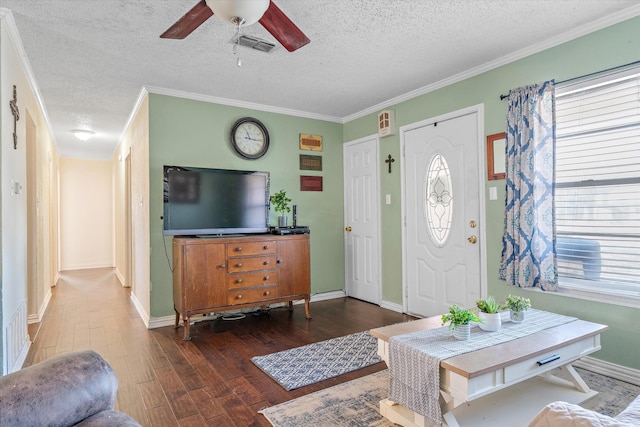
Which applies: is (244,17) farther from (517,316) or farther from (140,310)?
(140,310)

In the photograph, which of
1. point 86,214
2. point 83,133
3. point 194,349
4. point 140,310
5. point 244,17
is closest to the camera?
point 244,17

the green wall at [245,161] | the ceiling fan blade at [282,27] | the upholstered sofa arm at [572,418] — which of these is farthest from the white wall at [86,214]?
the upholstered sofa arm at [572,418]

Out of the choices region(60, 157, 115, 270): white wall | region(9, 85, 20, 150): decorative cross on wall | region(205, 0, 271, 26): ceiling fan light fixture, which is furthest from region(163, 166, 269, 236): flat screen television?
region(60, 157, 115, 270): white wall

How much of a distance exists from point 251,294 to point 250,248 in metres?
0.47

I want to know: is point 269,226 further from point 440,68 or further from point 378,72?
point 440,68

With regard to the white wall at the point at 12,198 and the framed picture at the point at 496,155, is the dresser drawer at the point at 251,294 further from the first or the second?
the framed picture at the point at 496,155

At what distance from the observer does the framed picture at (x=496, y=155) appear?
3.18 metres

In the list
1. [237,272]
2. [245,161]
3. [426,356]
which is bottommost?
[426,356]

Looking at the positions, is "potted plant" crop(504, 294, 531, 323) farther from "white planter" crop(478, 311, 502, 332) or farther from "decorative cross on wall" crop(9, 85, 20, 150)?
"decorative cross on wall" crop(9, 85, 20, 150)

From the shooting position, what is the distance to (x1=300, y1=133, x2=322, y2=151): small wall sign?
4.81 m

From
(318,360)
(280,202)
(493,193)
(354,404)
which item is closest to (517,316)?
(354,404)

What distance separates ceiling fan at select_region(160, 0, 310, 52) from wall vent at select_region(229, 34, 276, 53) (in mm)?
644

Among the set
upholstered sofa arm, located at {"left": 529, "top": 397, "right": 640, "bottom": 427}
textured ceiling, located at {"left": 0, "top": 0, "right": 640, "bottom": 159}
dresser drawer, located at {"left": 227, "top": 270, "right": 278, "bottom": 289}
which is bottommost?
dresser drawer, located at {"left": 227, "top": 270, "right": 278, "bottom": 289}

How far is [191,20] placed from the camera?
6.54ft
